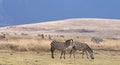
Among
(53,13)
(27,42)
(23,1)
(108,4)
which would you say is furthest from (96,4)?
(27,42)

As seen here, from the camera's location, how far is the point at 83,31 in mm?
104062

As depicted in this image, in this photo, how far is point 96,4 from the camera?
184250 mm

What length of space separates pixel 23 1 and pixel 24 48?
150 m

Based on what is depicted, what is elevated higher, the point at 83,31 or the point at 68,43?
the point at 68,43

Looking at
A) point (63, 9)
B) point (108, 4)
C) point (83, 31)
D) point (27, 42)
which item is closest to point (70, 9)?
point (63, 9)

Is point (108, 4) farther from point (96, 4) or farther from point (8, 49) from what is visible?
point (8, 49)

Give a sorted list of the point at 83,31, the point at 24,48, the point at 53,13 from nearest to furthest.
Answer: the point at 24,48 → the point at 83,31 → the point at 53,13

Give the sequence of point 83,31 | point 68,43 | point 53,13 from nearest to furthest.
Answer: point 68,43, point 83,31, point 53,13

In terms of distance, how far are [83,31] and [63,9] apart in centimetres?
7828

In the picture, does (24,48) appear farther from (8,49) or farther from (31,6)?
(31,6)

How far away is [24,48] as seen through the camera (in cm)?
3331

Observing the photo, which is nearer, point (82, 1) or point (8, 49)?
point (8, 49)

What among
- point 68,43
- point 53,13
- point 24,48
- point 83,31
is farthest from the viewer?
point 53,13

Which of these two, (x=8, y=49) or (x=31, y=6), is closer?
(x=8, y=49)
